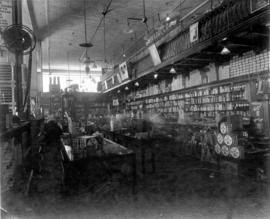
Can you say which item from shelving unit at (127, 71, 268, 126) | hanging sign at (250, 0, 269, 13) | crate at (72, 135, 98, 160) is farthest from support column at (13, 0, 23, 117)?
shelving unit at (127, 71, 268, 126)

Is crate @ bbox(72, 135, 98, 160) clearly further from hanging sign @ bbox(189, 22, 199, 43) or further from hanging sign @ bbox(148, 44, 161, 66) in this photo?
hanging sign @ bbox(148, 44, 161, 66)

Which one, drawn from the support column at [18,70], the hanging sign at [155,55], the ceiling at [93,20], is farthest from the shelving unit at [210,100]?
the support column at [18,70]

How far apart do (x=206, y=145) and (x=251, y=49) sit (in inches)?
A: 90.6

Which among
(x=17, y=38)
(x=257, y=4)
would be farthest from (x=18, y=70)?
(x=257, y=4)

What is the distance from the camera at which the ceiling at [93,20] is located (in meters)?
8.27

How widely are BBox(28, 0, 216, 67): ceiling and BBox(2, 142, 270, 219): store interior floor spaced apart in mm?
6276

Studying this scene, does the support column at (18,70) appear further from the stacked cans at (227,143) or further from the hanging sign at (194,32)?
the stacked cans at (227,143)

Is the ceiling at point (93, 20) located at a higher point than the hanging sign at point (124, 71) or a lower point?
higher

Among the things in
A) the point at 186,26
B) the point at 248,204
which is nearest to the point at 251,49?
the point at 186,26

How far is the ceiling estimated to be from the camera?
27.1 ft

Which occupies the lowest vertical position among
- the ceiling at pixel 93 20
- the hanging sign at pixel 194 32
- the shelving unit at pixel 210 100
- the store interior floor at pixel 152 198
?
the store interior floor at pixel 152 198

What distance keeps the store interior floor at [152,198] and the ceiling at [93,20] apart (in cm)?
628

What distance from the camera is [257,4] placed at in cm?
317

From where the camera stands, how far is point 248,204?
2.87 m
